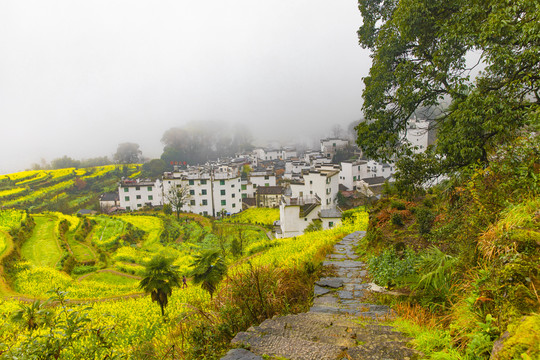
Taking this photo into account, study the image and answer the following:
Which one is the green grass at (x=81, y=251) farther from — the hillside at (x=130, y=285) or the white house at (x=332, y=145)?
the white house at (x=332, y=145)

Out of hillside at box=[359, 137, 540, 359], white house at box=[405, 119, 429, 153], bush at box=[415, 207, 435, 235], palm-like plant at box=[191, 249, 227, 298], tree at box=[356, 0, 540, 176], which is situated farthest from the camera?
white house at box=[405, 119, 429, 153]

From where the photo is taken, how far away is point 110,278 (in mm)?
19641

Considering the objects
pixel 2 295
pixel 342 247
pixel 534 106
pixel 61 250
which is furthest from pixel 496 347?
pixel 61 250

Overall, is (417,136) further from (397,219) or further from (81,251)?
(81,251)

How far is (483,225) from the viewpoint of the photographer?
4410mm

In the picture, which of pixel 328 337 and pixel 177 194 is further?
pixel 177 194

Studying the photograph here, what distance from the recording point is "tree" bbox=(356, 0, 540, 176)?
523 centimetres

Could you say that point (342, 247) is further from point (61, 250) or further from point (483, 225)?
point (61, 250)

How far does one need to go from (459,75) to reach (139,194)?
53361 mm

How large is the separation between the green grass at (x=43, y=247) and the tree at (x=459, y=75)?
23.9 m

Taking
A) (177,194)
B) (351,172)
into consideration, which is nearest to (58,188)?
(177,194)

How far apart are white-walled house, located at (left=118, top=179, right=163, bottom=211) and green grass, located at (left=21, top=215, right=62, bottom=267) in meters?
21.6

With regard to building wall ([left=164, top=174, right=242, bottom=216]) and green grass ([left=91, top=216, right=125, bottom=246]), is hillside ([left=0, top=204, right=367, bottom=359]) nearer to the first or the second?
green grass ([left=91, top=216, right=125, bottom=246])

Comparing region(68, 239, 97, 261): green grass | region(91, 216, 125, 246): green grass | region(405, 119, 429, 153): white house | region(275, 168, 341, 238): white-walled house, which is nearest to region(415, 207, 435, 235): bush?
region(405, 119, 429, 153): white house
